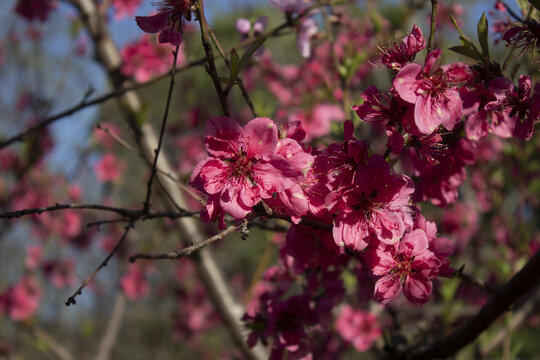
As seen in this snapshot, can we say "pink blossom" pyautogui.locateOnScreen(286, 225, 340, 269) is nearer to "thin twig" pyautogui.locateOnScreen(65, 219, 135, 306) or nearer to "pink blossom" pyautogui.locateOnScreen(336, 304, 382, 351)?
"thin twig" pyautogui.locateOnScreen(65, 219, 135, 306)

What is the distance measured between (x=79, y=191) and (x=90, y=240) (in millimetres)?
490

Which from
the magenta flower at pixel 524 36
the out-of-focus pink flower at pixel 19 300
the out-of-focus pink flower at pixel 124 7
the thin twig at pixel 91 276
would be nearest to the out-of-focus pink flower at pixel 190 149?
the out-of-focus pink flower at pixel 19 300

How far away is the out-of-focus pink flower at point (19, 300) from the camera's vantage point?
3.09 meters

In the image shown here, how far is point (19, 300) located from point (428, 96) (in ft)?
11.3

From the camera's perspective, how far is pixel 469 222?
3.16 m

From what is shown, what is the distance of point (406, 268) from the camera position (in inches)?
29.7

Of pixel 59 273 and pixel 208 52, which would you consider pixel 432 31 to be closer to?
pixel 208 52

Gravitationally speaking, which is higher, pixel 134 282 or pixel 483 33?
pixel 134 282

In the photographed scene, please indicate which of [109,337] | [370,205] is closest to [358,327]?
[370,205]

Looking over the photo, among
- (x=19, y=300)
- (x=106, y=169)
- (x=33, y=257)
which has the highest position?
(x=106, y=169)

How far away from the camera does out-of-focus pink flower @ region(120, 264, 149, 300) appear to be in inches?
135

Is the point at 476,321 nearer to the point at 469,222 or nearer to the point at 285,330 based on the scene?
the point at 285,330

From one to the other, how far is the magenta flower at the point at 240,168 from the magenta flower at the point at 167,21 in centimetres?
24

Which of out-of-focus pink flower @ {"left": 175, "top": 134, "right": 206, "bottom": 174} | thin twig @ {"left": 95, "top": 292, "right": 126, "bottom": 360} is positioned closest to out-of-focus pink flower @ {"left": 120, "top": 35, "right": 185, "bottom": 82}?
thin twig @ {"left": 95, "top": 292, "right": 126, "bottom": 360}
